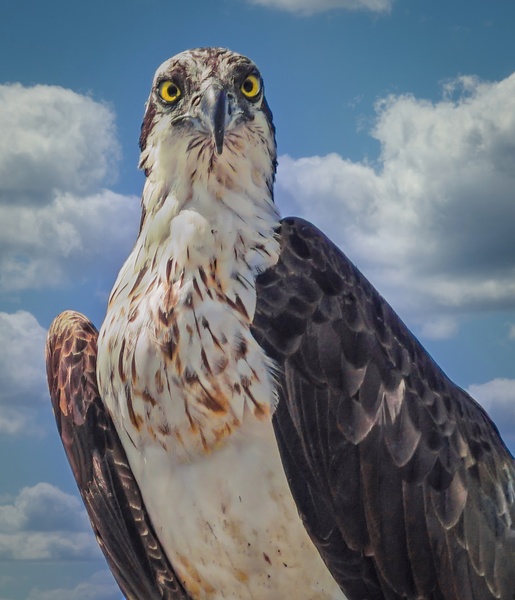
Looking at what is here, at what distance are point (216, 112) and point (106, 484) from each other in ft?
8.69

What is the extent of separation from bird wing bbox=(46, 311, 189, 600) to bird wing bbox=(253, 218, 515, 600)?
134 cm

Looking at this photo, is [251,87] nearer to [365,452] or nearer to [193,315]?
→ [193,315]

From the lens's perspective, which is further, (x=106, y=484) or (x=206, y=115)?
(x=106, y=484)

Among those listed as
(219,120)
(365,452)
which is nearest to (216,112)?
(219,120)

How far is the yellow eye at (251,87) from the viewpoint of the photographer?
594 centimetres

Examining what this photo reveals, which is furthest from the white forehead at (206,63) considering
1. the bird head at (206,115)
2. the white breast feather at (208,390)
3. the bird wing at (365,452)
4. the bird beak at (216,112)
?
the bird wing at (365,452)

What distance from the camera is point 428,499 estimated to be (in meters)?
5.48

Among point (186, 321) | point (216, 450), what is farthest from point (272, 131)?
point (216, 450)

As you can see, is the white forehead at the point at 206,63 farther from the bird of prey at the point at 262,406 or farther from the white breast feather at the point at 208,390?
the white breast feather at the point at 208,390

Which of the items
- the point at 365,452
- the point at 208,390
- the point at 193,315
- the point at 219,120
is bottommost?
the point at 365,452

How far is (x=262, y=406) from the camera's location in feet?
17.4

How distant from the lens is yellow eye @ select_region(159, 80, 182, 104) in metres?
5.92

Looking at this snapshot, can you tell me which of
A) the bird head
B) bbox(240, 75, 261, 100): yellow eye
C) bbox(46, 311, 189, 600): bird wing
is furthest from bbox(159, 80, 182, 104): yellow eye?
bbox(46, 311, 189, 600): bird wing

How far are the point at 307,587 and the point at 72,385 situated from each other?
2.14 m
